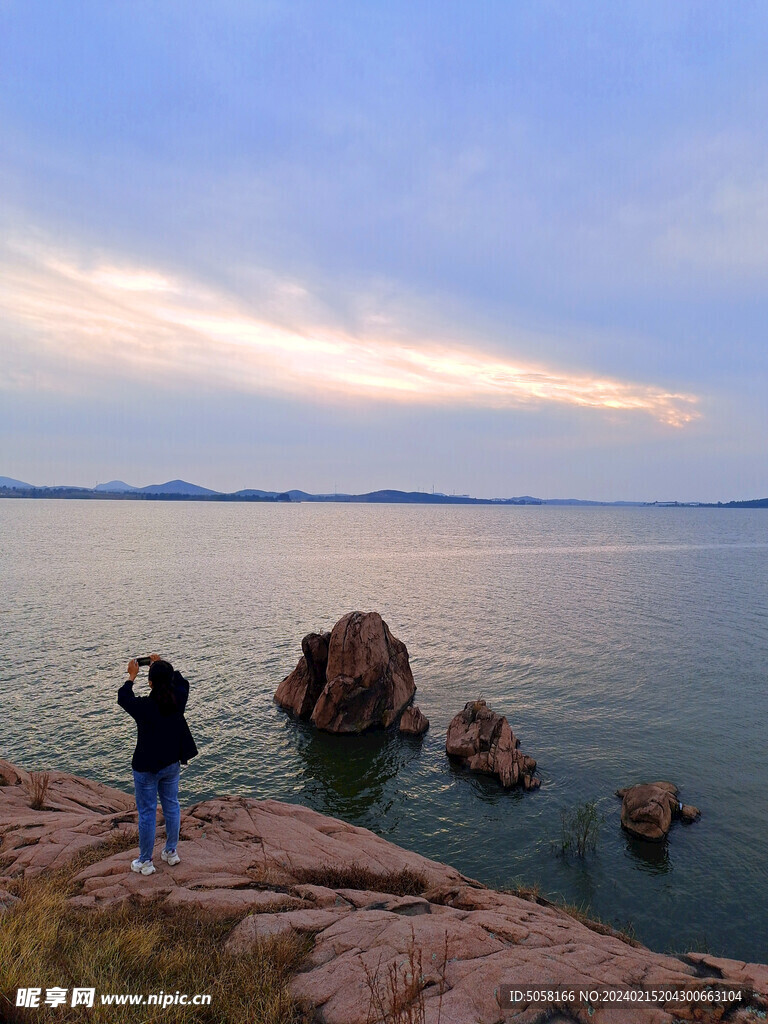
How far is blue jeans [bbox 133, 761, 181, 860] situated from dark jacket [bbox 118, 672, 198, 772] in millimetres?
251

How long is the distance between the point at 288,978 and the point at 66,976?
8.74 ft

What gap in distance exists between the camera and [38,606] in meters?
50.3

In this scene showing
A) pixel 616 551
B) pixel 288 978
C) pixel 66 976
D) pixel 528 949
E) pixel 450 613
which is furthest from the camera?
pixel 616 551

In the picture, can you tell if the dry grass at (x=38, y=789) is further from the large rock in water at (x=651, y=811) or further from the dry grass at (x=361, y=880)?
the large rock in water at (x=651, y=811)

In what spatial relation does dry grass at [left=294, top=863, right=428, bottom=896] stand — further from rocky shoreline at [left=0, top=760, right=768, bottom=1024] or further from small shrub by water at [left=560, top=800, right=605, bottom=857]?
small shrub by water at [left=560, top=800, right=605, bottom=857]

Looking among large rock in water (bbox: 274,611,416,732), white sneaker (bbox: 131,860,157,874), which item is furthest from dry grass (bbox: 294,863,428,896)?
large rock in water (bbox: 274,611,416,732)

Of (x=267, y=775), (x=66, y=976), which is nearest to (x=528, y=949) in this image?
(x=66, y=976)

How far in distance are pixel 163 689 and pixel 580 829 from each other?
16.5 meters

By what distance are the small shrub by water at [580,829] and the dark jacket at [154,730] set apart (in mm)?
14826

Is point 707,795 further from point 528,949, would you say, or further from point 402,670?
point 528,949

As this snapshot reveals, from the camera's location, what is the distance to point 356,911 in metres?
9.32

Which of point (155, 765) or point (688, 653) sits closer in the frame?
point (155, 765)

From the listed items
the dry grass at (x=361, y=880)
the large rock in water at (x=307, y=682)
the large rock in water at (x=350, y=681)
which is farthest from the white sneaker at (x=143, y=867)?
the large rock in water at (x=307, y=682)

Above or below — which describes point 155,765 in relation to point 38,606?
above
